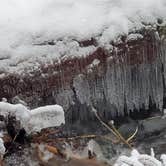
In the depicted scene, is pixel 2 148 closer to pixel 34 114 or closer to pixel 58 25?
pixel 34 114

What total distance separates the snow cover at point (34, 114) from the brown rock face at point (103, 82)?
14 centimetres

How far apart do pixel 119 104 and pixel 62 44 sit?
16.7 inches

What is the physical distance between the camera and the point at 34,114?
7.30ft

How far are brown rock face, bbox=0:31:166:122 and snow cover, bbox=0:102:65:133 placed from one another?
140 mm

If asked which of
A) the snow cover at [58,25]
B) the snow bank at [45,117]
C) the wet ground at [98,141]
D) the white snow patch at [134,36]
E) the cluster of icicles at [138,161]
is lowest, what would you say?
the wet ground at [98,141]

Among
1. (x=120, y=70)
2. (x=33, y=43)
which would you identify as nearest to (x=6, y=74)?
(x=33, y=43)

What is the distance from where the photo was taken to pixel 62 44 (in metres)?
2.40

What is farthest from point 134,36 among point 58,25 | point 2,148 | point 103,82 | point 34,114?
point 2,148

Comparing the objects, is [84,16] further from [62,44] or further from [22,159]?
[22,159]

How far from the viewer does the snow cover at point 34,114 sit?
2.21m

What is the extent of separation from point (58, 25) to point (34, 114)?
43 cm

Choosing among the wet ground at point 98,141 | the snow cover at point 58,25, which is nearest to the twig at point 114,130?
the wet ground at point 98,141

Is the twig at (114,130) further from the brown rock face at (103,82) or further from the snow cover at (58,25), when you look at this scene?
the snow cover at (58,25)

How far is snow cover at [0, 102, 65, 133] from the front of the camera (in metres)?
2.21
